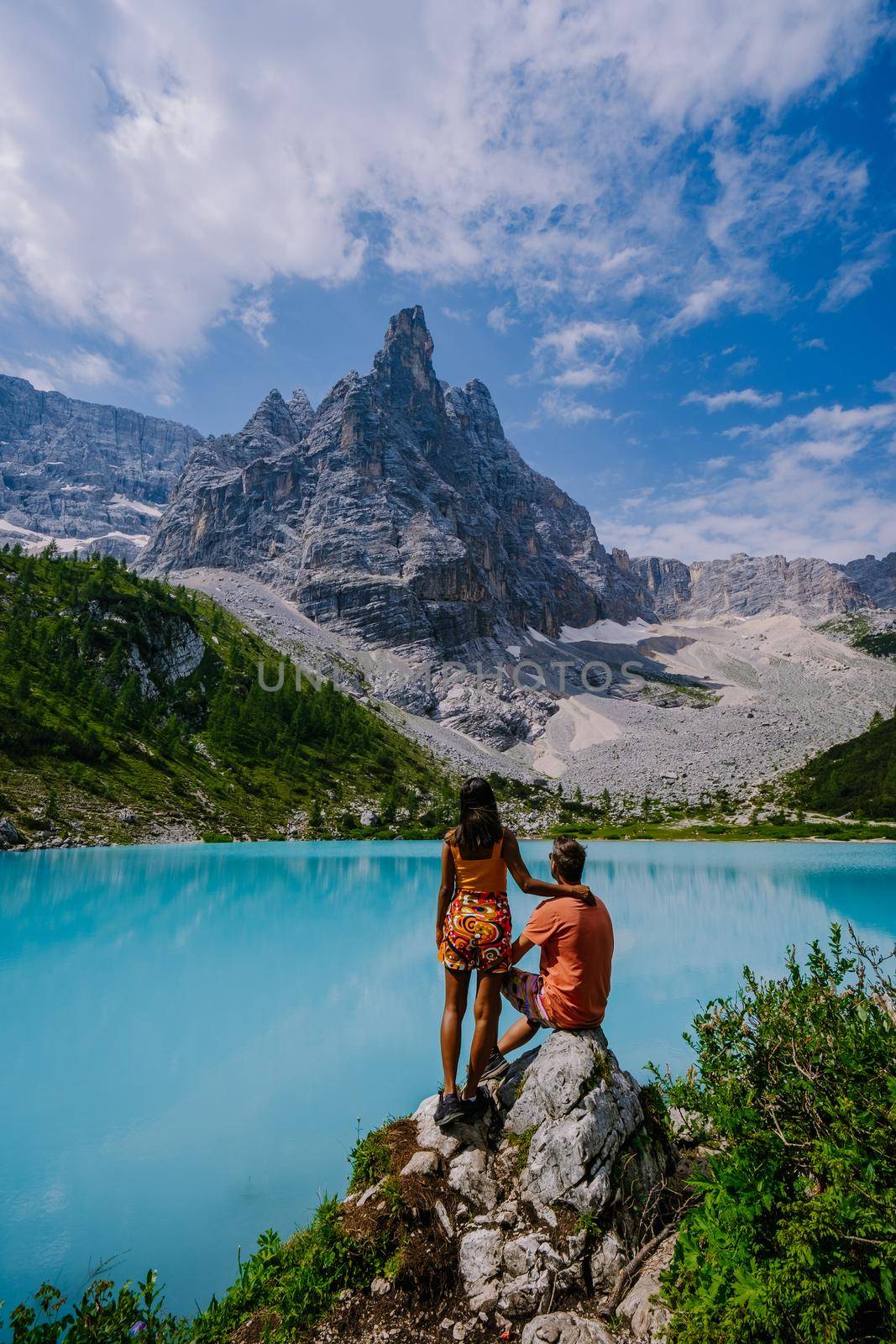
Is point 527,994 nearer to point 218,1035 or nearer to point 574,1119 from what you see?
point 574,1119

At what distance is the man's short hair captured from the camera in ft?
20.2

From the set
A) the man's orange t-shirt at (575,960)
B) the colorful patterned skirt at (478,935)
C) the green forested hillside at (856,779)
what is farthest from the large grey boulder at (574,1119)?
the green forested hillside at (856,779)

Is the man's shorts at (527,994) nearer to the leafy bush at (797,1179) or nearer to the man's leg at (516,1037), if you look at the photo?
the man's leg at (516,1037)

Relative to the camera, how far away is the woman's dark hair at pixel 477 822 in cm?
607

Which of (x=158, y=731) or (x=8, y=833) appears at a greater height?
(x=158, y=731)

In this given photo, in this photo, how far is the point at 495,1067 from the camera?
6441 millimetres

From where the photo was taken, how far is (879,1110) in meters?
3.56

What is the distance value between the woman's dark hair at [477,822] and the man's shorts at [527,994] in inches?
52.4

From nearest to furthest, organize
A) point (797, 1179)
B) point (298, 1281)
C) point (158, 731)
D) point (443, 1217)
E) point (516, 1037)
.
Answer: point (797, 1179) < point (298, 1281) < point (443, 1217) < point (516, 1037) < point (158, 731)

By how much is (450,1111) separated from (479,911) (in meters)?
1.70

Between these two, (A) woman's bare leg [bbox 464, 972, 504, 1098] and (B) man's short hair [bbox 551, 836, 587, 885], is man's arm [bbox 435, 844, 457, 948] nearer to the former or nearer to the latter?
(A) woman's bare leg [bbox 464, 972, 504, 1098]

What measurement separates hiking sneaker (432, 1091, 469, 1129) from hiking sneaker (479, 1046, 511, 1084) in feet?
1.85

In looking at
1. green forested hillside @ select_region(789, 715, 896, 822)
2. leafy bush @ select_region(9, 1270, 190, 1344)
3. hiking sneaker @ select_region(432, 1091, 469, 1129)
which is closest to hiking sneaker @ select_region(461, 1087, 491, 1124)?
hiking sneaker @ select_region(432, 1091, 469, 1129)

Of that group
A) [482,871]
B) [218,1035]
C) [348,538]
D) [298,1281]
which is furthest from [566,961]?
[348,538]
